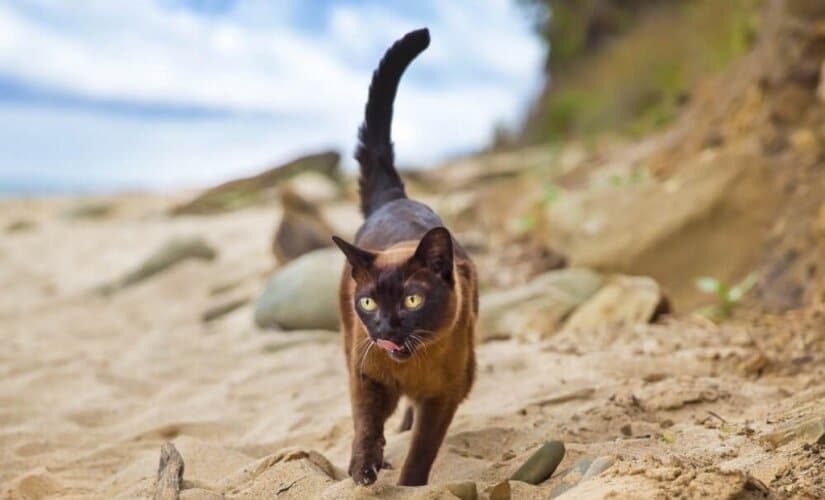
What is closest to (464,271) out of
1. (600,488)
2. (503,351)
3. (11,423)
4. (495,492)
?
(495,492)

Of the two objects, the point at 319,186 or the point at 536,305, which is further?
the point at 319,186

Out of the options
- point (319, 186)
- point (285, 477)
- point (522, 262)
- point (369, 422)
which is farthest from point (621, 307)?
point (319, 186)

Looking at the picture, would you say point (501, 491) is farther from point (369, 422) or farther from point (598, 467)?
point (369, 422)

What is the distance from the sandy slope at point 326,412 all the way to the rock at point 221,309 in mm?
108

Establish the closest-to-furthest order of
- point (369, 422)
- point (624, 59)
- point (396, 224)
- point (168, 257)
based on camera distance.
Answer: point (369, 422), point (396, 224), point (168, 257), point (624, 59)

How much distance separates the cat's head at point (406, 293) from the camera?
9.57ft

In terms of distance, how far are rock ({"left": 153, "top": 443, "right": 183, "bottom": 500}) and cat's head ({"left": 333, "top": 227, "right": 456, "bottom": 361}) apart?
74 centimetres

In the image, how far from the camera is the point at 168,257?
8.30 metres

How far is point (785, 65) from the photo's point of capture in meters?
5.89

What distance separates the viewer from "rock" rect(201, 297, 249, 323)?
21.8 ft

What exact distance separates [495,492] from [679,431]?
85cm

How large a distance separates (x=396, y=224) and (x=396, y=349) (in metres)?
0.70

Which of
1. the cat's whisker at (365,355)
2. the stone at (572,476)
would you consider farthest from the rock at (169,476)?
the stone at (572,476)

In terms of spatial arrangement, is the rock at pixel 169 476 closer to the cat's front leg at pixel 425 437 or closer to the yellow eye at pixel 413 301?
the cat's front leg at pixel 425 437
